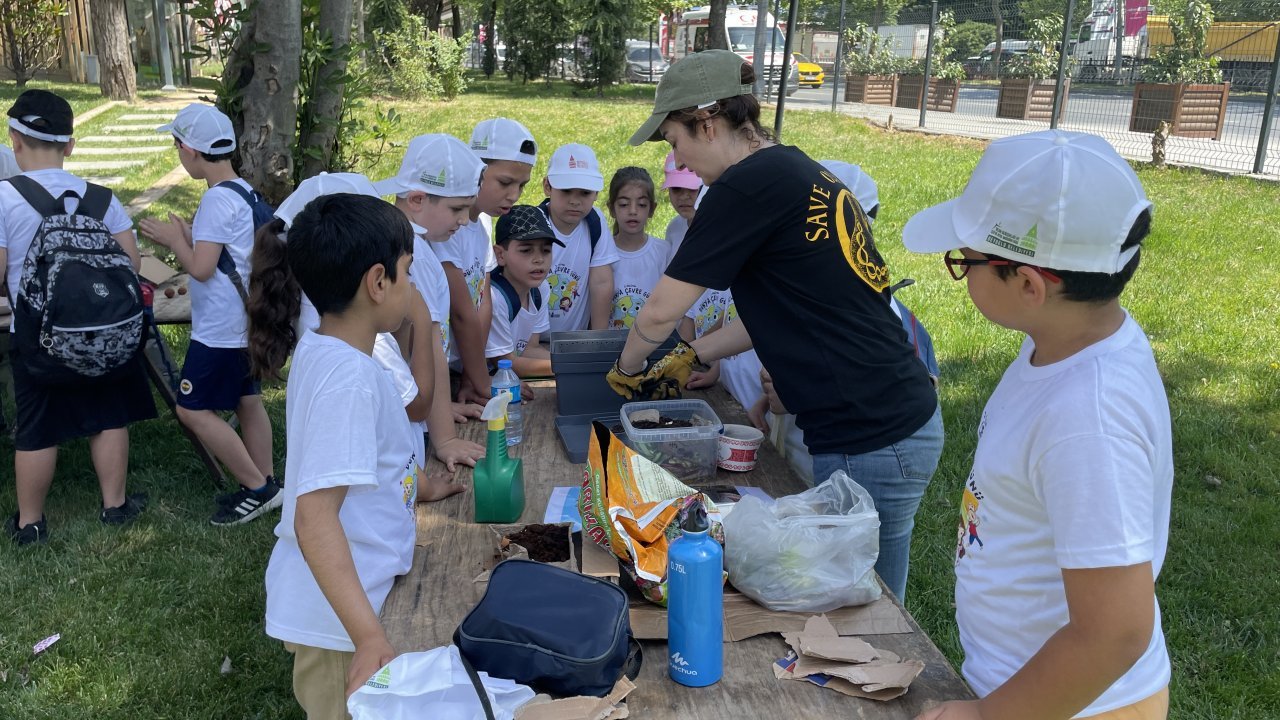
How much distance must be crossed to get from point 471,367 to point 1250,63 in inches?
749

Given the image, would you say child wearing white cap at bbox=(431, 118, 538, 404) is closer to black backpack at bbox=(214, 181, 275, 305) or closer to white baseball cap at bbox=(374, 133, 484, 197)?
white baseball cap at bbox=(374, 133, 484, 197)

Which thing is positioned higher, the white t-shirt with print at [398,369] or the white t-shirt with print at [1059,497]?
the white t-shirt with print at [1059,497]

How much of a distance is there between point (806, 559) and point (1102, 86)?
19181mm

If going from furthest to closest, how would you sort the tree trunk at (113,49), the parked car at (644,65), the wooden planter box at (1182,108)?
the parked car at (644,65) < the wooden planter box at (1182,108) < the tree trunk at (113,49)

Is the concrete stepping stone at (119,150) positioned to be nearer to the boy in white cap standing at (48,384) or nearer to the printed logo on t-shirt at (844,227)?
the boy in white cap standing at (48,384)

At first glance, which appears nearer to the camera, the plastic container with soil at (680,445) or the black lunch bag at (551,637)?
the black lunch bag at (551,637)

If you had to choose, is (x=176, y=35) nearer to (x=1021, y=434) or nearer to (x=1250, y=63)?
(x=1250, y=63)

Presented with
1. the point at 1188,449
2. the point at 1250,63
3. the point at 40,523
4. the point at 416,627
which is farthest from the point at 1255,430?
the point at 1250,63

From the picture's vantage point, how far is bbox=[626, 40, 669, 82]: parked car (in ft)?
107

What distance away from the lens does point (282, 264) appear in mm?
2594

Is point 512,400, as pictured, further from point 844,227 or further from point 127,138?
point 127,138

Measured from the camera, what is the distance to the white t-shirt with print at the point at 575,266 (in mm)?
4102

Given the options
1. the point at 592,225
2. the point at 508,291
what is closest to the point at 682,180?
the point at 592,225

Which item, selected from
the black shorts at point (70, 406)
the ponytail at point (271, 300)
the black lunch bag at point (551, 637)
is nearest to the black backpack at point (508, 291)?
the ponytail at point (271, 300)
